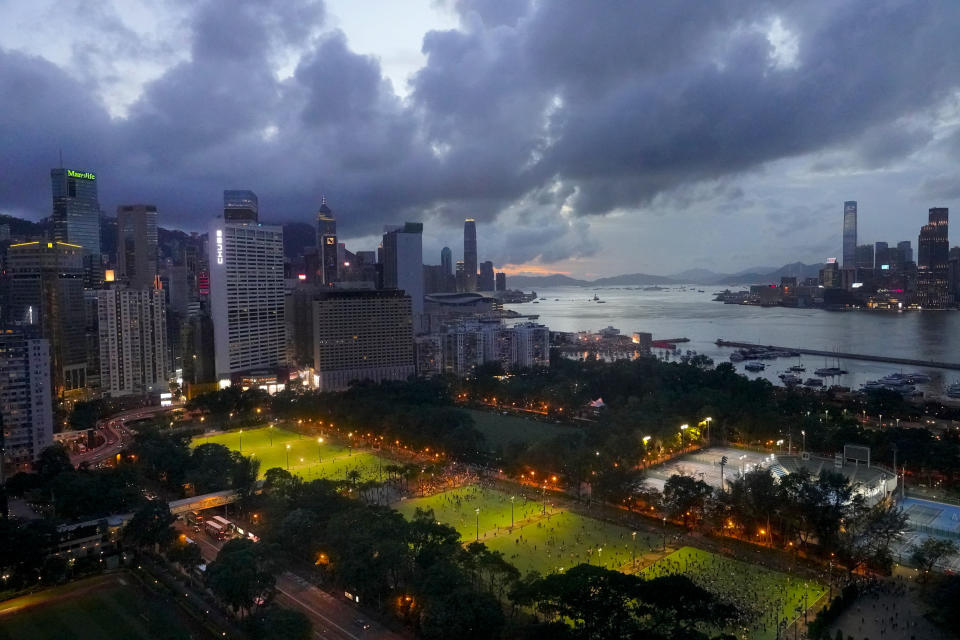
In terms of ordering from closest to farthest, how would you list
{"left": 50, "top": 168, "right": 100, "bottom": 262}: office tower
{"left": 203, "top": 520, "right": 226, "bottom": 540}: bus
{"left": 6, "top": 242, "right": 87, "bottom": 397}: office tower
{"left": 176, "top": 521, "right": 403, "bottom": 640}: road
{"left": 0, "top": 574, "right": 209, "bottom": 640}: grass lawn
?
1. {"left": 176, "top": 521, "right": 403, "bottom": 640}: road
2. {"left": 0, "top": 574, "right": 209, "bottom": 640}: grass lawn
3. {"left": 203, "top": 520, "right": 226, "bottom": 540}: bus
4. {"left": 6, "top": 242, "right": 87, "bottom": 397}: office tower
5. {"left": 50, "top": 168, "right": 100, "bottom": 262}: office tower

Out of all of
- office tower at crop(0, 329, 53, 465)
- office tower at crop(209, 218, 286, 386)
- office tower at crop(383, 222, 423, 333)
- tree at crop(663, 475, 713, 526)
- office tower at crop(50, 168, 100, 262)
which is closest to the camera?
tree at crop(663, 475, 713, 526)

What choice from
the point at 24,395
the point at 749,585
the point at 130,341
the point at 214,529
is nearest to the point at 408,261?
the point at 130,341

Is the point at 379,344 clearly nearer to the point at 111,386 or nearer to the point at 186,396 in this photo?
the point at 186,396

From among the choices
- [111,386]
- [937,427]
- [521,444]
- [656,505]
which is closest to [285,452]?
[521,444]

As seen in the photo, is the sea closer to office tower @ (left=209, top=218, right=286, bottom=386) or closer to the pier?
the pier

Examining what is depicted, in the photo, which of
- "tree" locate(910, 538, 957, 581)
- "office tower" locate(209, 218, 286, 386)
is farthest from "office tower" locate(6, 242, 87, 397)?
"tree" locate(910, 538, 957, 581)
